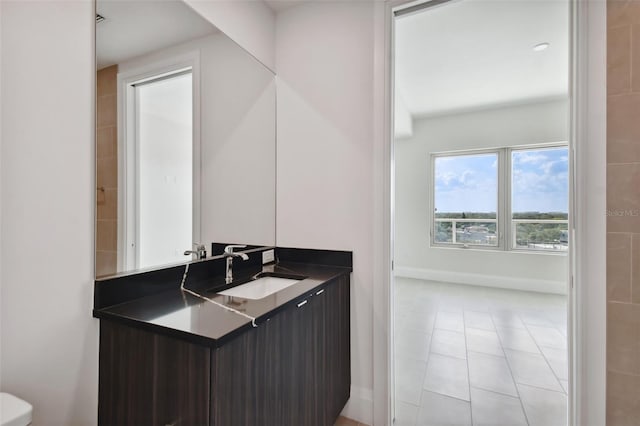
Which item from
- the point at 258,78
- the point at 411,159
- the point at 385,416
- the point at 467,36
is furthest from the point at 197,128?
the point at 411,159

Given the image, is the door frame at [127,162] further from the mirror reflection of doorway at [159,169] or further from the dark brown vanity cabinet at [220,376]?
the dark brown vanity cabinet at [220,376]

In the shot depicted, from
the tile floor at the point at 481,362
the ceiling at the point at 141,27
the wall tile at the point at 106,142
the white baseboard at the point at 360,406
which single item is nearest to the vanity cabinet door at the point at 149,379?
the wall tile at the point at 106,142

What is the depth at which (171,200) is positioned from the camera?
150cm

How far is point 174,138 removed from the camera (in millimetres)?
1521

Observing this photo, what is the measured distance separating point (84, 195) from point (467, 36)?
3169 millimetres

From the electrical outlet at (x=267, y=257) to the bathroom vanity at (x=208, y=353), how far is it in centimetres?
44

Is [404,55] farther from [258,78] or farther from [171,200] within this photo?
[171,200]

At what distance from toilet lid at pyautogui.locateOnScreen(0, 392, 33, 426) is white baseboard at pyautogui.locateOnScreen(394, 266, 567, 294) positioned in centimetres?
548

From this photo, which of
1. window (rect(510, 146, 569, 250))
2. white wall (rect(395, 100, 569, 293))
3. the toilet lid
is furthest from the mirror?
window (rect(510, 146, 569, 250))
